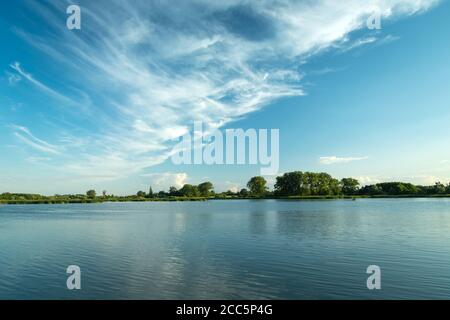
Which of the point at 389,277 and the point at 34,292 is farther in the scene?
the point at 389,277

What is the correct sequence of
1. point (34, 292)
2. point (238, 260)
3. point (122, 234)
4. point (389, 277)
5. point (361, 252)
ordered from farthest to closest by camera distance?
point (122, 234), point (361, 252), point (238, 260), point (389, 277), point (34, 292)

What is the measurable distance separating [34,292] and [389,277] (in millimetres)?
23101

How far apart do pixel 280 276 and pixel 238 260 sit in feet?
19.4

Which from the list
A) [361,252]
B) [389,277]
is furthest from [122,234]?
[389,277]

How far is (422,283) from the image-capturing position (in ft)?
69.3
